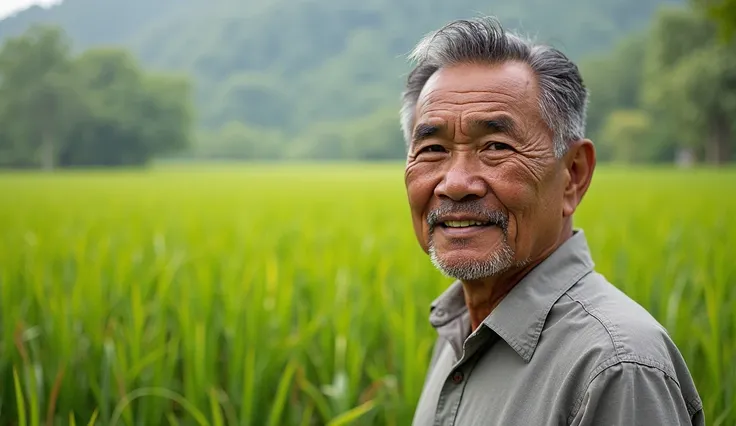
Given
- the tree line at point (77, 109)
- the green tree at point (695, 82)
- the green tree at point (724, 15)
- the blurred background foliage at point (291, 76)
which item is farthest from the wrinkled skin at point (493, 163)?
Answer: the green tree at point (695, 82)

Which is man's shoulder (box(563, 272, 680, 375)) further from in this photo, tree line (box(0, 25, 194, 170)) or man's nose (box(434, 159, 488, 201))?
tree line (box(0, 25, 194, 170))

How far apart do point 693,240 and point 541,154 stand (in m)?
4.22

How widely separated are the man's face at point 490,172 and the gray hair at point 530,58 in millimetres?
20

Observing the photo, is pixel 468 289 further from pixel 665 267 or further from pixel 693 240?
pixel 693 240

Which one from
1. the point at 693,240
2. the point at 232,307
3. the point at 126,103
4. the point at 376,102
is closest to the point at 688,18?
the point at 126,103

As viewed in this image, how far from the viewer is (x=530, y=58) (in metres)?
1.28

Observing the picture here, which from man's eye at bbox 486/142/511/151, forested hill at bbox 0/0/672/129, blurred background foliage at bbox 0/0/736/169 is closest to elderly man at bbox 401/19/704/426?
man's eye at bbox 486/142/511/151

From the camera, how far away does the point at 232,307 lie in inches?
111

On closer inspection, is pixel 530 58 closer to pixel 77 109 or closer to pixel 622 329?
pixel 622 329

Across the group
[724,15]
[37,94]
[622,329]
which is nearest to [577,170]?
[622,329]

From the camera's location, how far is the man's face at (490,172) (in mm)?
1228

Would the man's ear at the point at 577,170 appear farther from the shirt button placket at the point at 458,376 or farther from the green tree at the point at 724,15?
the green tree at the point at 724,15

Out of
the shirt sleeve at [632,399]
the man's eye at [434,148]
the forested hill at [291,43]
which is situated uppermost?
the forested hill at [291,43]

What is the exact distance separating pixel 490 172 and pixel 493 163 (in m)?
0.02
